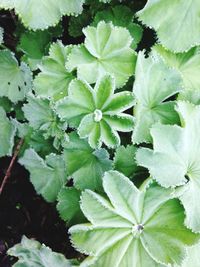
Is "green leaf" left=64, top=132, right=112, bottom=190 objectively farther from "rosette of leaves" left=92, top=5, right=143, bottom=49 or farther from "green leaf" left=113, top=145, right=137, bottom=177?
"rosette of leaves" left=92, top=5, right=143, bottom=49

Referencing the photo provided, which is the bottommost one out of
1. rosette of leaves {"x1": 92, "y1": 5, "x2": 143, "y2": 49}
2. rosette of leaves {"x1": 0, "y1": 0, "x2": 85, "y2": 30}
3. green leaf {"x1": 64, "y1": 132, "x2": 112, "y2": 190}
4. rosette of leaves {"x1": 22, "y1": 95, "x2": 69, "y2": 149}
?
green leaf {"x1": 64, "y1": 132, "x2": 112, "y2": 190}

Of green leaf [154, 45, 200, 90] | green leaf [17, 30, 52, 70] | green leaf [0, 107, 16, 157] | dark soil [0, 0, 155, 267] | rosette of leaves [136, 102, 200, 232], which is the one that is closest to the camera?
rosette of leaves [136, 102, 200, 232]

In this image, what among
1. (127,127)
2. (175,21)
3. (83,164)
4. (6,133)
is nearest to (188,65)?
(175,21)

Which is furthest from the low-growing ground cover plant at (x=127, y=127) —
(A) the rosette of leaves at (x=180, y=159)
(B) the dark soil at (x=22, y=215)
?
(B) the dark soil at (x=22, y=215)

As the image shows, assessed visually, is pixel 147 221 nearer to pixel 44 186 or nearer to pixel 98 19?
pixel 44 186

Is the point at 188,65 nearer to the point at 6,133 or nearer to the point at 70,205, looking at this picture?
the point at 70,205

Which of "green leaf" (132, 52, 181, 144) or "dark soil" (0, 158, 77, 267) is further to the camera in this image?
"dark soil" (0, 158, 77, 267)

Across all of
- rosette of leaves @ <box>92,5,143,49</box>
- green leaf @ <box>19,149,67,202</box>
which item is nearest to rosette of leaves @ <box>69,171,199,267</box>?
green leaf @ <box>19,149,67,202</box>
